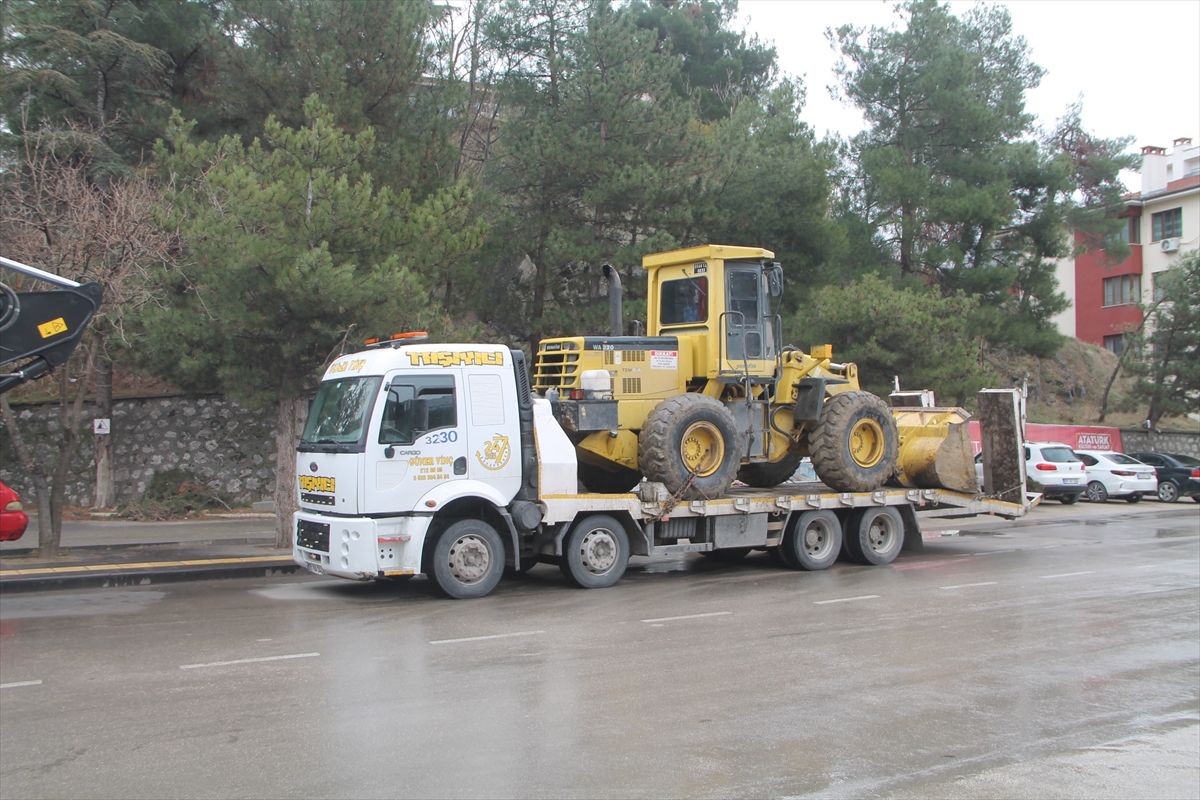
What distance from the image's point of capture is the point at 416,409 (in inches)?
449

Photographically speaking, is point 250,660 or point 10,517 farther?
point 10,517

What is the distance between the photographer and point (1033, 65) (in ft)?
131

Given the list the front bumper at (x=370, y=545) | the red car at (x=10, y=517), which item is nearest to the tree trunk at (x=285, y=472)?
the red car at (x=10, y=517)

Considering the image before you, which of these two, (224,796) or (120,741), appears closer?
(224,796)

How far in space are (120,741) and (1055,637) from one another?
8.10 meters

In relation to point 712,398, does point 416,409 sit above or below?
below

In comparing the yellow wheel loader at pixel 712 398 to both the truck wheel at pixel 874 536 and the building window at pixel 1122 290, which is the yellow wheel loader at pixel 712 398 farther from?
the building window at pixel 1122 290

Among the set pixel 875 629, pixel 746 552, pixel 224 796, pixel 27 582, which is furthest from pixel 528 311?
pixel 224 796

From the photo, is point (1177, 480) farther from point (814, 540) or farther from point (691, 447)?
point (691, 447)

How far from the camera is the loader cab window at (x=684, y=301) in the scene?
45.9 feet

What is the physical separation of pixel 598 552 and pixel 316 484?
3.45 metres

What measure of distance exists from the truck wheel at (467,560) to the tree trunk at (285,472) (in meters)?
5.28

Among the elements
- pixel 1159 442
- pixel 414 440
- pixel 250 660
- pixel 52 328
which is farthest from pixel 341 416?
pixel 1159 442

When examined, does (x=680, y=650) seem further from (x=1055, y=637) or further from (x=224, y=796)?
(x=224, y=796)
